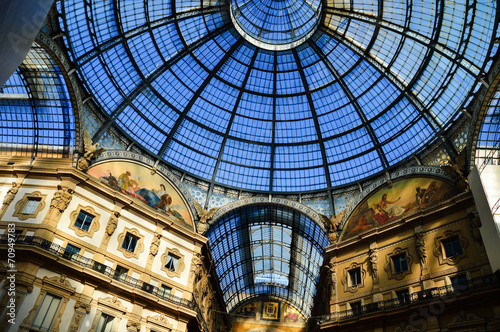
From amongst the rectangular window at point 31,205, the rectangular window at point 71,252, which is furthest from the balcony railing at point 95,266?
the rectangular window at point 31,205

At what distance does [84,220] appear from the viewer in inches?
1100

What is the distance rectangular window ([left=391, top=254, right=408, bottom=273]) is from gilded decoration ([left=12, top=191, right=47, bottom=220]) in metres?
28.1

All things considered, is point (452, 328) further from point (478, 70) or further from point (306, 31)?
point (306, 31)

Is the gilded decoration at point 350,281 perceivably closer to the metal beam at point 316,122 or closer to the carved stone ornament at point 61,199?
the metal beam at point 316,122

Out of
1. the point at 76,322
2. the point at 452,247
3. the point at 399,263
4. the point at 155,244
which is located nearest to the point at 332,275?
the point at 399,263

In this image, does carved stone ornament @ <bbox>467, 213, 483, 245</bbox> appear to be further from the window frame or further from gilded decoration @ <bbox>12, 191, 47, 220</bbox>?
gilded decoration @ <bbox>12, 191, 47, 220</bbox>

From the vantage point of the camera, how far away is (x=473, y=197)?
80.3 feet

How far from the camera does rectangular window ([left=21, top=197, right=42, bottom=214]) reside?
2659cm

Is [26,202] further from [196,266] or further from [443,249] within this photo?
[443,249]

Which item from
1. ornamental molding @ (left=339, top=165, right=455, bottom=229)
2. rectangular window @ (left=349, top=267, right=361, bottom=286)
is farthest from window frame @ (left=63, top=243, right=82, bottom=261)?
ornamental molding @ (left=339, top=165, right=455, bottom=229)

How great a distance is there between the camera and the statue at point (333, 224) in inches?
1356

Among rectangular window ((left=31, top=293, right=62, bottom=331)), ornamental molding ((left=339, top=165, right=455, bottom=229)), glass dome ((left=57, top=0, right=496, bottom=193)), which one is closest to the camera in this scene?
rectangular window ((left=31, top=293, right=62, bottom=331))

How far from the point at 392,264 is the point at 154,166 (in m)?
24.4

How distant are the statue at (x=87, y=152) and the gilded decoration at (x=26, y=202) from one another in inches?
148
